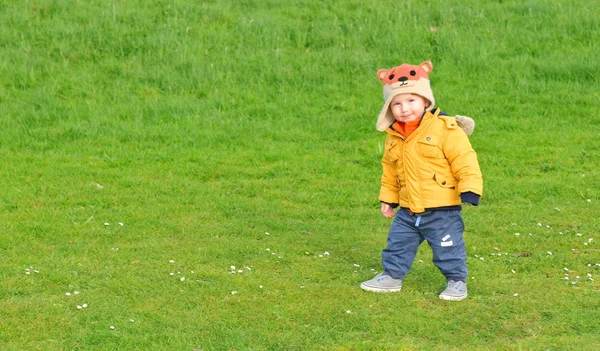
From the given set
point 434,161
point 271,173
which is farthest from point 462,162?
point 271,173

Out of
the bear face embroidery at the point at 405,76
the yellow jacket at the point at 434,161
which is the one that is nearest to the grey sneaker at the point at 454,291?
the yellow jacket at the point at 434,161

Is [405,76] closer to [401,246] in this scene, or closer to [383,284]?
[401,246]

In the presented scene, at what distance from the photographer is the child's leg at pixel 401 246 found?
6859 millimetres

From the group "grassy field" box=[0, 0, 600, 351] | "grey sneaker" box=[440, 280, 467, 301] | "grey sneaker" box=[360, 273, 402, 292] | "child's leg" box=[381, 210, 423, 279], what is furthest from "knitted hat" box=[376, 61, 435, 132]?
"grassy field" box=[0, 0, 600, 351]

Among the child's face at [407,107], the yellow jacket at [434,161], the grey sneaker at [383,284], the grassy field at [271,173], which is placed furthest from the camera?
the grey sneaker at [383,284]

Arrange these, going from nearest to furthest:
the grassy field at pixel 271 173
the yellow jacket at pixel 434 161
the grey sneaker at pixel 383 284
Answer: the grassy field at pixel 271 173 → the yellow jacket at pixel 434 161 → the grey sneaker at pixel 383 284

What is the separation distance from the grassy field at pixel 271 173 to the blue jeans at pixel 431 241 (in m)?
0.23

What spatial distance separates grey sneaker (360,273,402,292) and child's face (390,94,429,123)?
1.15 m

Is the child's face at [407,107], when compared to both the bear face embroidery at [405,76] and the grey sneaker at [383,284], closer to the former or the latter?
the bear face embroidery at [405,76]

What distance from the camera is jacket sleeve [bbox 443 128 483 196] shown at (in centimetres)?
640

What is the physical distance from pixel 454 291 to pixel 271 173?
3998 millimetres

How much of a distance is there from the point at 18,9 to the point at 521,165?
7910mm

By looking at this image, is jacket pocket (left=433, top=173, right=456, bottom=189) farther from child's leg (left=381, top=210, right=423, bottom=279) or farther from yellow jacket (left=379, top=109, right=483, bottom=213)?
child's leg (left=381, top=210, right=423, bottom=279)

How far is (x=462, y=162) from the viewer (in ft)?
21.3
